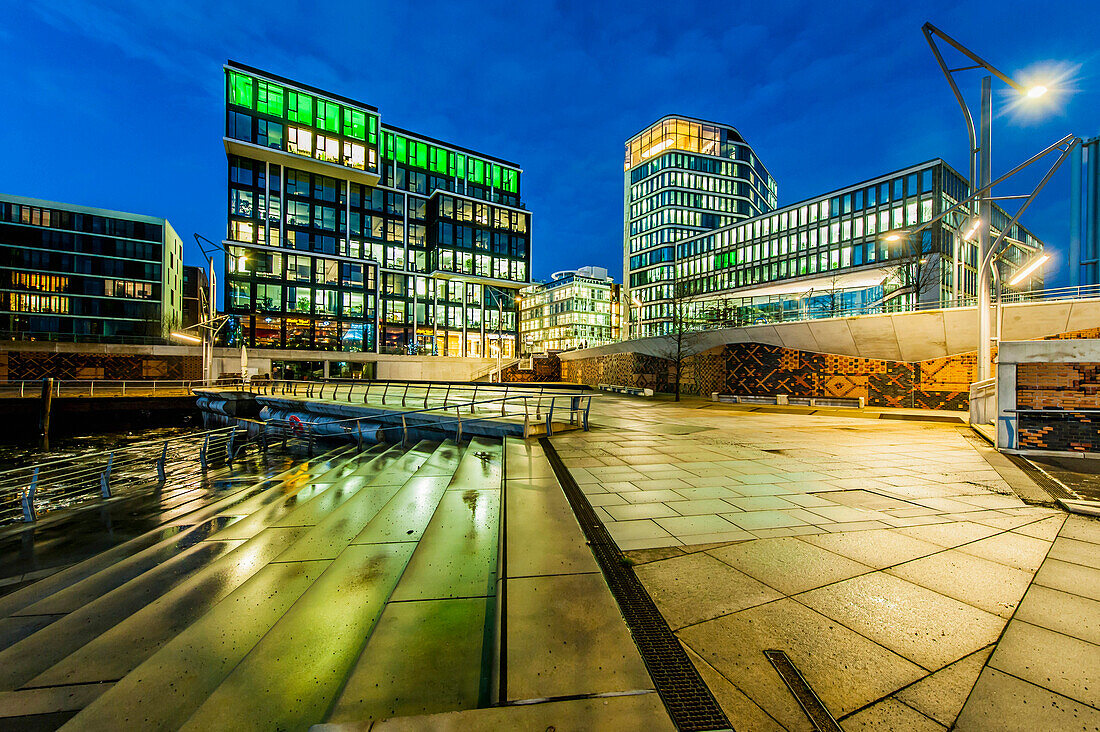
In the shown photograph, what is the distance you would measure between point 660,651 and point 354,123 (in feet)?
239

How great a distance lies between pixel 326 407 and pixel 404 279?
47.0 meters

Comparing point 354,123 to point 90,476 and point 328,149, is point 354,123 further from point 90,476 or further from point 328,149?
point 90,476

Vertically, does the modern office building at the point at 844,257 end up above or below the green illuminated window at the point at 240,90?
below

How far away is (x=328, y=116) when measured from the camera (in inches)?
2350

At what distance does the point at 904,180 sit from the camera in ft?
165

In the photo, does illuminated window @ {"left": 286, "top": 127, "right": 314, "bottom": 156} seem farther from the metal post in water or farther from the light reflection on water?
the light reflection on water

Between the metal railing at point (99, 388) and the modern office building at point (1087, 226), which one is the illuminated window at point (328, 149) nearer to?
the metal railing at point (99, 388)

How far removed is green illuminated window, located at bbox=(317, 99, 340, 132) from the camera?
59.3m

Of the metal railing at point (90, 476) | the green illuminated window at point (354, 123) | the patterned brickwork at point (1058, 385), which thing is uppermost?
the green illuminated window at point (354, 123)

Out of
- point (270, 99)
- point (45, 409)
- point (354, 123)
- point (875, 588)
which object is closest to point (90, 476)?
point (45, 409)

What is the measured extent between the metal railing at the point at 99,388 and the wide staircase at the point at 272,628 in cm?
3030

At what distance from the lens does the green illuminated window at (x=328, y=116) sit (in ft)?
195

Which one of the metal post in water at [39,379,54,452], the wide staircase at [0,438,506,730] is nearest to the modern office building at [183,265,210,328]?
the metal post in water at [39,379,54,452]

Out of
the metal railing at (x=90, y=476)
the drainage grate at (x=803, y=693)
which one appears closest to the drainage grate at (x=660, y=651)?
the drainage grate at (x=803, y=693)
